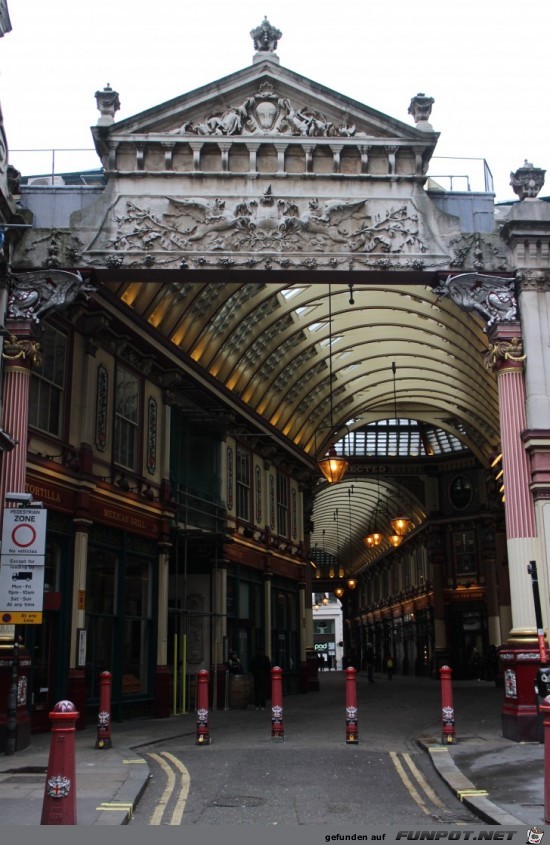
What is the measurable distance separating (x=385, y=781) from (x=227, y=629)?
15.1m

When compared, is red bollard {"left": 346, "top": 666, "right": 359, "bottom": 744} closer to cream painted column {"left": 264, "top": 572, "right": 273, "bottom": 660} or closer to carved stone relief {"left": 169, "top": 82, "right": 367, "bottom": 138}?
carved stone relief {"left": 169, "top": 82, "right": 367, "bottom": 138}

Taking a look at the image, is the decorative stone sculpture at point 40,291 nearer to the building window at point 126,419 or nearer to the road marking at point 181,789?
the building window at point 126,419

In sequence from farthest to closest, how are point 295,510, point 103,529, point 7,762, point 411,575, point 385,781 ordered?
point 411,575 < point 295,510 < point 103,529 < point 7,762 < point 385,781

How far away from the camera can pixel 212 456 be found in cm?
2619

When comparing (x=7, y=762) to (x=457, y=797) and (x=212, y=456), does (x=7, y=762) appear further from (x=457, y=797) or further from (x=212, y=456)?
(x=212, y=456)

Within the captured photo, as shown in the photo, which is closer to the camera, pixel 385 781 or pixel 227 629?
pixel 385 781

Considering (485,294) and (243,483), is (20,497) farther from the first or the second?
(243,483)

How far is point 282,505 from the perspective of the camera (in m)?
33.1

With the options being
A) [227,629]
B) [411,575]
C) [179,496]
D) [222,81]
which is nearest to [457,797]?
[222,81]

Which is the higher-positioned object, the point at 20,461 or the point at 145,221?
the point at 145,221

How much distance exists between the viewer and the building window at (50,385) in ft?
57.0

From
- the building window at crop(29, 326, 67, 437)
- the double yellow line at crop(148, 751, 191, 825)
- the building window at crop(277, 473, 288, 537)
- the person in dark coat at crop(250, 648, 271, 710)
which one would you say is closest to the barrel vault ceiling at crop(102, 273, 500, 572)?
the building window at crop(277, 473, 288, 537)

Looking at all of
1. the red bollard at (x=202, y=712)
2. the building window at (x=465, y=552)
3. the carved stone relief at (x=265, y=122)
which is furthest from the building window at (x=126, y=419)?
the building window at (x=465, y=552)

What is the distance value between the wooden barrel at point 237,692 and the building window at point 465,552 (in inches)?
927
